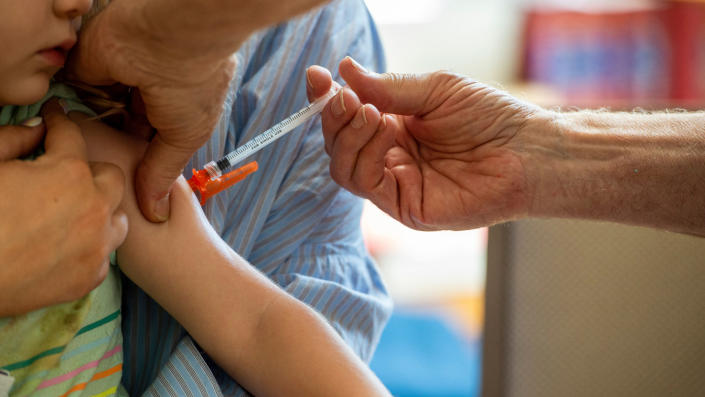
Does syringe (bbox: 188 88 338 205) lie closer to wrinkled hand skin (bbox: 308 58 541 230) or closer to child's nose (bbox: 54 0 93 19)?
wrinkled hand skin (bbox: 308 58 541 230)

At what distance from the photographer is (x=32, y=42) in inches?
28.0

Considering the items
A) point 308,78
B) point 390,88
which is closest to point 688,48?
point 390,88

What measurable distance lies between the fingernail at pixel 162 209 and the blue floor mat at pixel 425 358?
2.03m

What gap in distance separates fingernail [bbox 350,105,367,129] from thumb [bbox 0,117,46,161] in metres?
0.43

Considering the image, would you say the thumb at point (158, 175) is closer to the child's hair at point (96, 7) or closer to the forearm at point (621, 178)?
the child's hair at point (96, 7)

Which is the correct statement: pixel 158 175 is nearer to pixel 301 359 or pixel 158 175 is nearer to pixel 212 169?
pixel 212 169

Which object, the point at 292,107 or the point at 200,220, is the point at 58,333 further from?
the point at 292,107

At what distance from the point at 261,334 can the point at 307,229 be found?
222mm

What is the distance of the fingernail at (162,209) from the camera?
817mm

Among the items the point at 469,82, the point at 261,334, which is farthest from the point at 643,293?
the point at 261,334

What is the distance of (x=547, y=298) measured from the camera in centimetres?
144

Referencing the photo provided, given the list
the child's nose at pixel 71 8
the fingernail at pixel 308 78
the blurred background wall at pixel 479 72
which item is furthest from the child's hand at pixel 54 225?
the blurred background wall at pixel 479 72

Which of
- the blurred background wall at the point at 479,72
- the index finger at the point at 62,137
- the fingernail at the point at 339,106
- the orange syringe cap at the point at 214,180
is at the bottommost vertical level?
the blurred background wall at the point at 479,72

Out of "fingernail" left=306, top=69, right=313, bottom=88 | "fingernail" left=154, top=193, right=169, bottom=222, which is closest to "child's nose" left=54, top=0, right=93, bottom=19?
"fingernail" left=154, top=193, right=169, bottom=222
